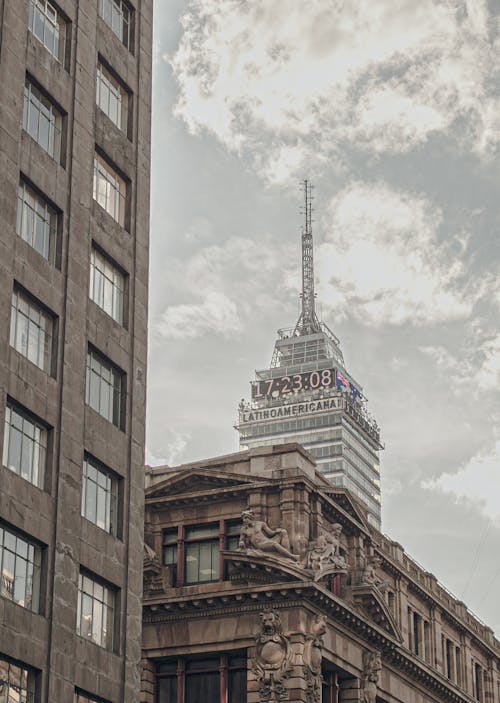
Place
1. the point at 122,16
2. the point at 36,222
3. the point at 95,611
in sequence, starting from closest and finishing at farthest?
1. the point at 95,611
2. the point at 36,222
3. the point at 122,16

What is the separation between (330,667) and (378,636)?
4.72 metres

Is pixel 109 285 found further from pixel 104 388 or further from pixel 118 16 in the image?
pixel 118 16

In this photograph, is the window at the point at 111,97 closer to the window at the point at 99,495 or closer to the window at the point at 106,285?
the window at the point at 106,285

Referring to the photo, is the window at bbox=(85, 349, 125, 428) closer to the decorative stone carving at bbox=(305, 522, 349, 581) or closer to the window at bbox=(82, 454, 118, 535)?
the window at bbox=(82, 454, 118, 535)

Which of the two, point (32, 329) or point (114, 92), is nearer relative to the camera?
point (32, 329)

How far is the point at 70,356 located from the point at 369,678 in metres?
32.9

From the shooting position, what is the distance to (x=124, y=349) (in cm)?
5238

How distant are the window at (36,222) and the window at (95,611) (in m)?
11.6

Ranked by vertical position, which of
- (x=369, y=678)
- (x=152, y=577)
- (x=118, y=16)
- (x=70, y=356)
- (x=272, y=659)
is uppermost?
(x=118, y=16)

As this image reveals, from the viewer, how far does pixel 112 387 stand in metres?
51.7

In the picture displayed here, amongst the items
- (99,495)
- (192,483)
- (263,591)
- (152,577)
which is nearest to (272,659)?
(263,591)

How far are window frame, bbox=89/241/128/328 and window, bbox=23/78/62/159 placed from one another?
13.8ft

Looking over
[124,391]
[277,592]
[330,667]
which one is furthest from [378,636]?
[124,391]

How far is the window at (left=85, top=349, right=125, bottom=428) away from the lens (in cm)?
4989
